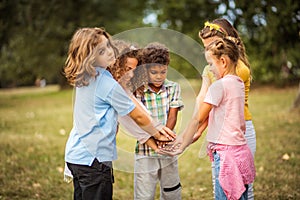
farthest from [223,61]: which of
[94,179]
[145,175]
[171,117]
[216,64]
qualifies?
[94,179]

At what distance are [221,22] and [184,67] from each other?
15.5m

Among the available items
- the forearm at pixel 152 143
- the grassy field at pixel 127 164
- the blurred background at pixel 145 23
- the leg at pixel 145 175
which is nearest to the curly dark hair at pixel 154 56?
the grassy field at pixel 127 164

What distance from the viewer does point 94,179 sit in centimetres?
273

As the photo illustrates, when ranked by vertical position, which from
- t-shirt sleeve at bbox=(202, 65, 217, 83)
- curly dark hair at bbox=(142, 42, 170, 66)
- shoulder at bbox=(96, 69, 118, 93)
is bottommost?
shoulder at bbox=(96, 69, 118, 93)

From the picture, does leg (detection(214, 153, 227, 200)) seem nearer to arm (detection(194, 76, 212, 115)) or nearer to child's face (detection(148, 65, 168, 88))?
arm (detection(194, 76, 212, 115))

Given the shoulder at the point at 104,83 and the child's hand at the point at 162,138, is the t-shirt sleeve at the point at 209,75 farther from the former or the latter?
the shoulder at the point at 104,83

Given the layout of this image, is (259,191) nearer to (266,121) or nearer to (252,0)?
(252,0)

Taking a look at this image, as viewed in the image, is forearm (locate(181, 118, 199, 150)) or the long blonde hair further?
forearm (locate(181, 118, 199, 150))

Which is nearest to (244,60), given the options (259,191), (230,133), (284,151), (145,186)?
(230,133)

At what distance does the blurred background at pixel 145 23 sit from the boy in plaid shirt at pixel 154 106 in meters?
2.25

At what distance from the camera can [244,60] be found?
310 centimetres

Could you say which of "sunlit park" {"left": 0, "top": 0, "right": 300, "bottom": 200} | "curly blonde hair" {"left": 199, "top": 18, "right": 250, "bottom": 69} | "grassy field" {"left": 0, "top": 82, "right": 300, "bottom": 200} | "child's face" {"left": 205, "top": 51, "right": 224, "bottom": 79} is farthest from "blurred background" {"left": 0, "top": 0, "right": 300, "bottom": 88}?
"child's face" {"left": 205, "top": 51, "right": 224, "bottom": 79}

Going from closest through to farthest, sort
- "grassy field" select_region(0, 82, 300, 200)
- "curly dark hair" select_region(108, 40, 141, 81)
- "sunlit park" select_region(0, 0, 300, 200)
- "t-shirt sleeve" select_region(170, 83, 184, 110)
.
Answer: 1. "curly dark hair" select_region(108, 40, 141, 81)
2. "t-shirt sleeve" select_region(170, 83, 184, 110)
3. "sunlit park" select_region(0, 0, 300, 200)
4. "grassy field" select_region(0, 82, 300, 200)

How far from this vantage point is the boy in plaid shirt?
3027 mm
